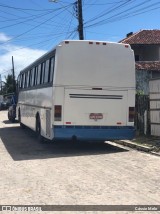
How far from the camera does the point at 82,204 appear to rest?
22.1 ft

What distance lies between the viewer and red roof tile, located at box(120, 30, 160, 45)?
143ft

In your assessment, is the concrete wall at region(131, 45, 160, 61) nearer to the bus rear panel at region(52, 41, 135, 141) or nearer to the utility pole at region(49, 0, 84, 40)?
the utility pole at region(49, 0, 84, 40)

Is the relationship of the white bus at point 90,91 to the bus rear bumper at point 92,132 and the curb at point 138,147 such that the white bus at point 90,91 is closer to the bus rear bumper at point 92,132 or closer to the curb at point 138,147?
the bus rear bumper at point 92,132

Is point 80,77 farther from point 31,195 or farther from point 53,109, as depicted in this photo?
point 31,195

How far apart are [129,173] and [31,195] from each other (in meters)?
2.88

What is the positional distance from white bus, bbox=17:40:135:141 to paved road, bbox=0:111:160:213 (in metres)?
0.76

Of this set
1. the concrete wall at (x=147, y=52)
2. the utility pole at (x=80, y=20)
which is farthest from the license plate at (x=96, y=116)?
the concrete wall at (x=147, y=52)

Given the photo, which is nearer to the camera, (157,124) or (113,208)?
(113,208)

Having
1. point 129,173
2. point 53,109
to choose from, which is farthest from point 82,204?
point 53,109

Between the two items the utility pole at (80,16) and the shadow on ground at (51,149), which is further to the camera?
the utility pole at (80,16)

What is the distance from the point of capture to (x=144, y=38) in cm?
4497

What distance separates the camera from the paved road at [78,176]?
7172mm

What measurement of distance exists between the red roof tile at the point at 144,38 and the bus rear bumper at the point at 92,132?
30281 mm

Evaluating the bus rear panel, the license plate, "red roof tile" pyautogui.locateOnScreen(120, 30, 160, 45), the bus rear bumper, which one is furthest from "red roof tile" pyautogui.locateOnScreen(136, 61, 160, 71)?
the license plate
